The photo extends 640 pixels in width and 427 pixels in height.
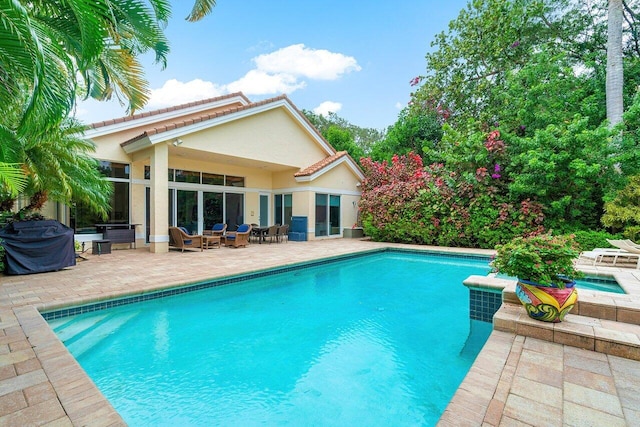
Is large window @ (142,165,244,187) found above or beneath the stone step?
above

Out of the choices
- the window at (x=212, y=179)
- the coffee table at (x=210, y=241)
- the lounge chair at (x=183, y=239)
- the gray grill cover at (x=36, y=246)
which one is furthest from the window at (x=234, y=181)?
the gray grill cover at (x=36, y=246)

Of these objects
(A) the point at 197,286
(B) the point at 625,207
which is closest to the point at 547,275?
(A) the point at 197,286

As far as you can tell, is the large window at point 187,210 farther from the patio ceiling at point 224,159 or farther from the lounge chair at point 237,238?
the lounge chair at point 237,238

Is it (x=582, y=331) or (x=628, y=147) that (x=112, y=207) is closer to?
(x=582, y=331)

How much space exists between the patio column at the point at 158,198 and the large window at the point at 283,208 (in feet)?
23.0

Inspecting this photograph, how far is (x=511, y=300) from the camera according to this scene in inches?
181

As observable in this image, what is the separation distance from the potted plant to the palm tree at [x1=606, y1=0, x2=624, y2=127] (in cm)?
1190

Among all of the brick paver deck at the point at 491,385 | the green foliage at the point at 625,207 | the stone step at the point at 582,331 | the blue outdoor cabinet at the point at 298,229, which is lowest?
the brick paver deck at the point at 491,385

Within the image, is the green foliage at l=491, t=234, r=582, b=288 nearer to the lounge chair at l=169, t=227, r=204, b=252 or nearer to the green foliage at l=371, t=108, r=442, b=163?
the lounge chair at l=169, t=227, r=204, b=252

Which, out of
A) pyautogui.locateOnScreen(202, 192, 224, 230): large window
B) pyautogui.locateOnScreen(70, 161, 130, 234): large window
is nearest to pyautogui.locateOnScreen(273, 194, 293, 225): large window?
pyautogui.locateOnScreen(202, 192, 224, 230): large window

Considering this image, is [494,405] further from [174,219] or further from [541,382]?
[174,219]

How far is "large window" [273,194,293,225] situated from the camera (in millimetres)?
16859

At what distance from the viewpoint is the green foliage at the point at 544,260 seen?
12.4ft

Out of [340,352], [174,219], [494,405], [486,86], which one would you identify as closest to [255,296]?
[340,352]
